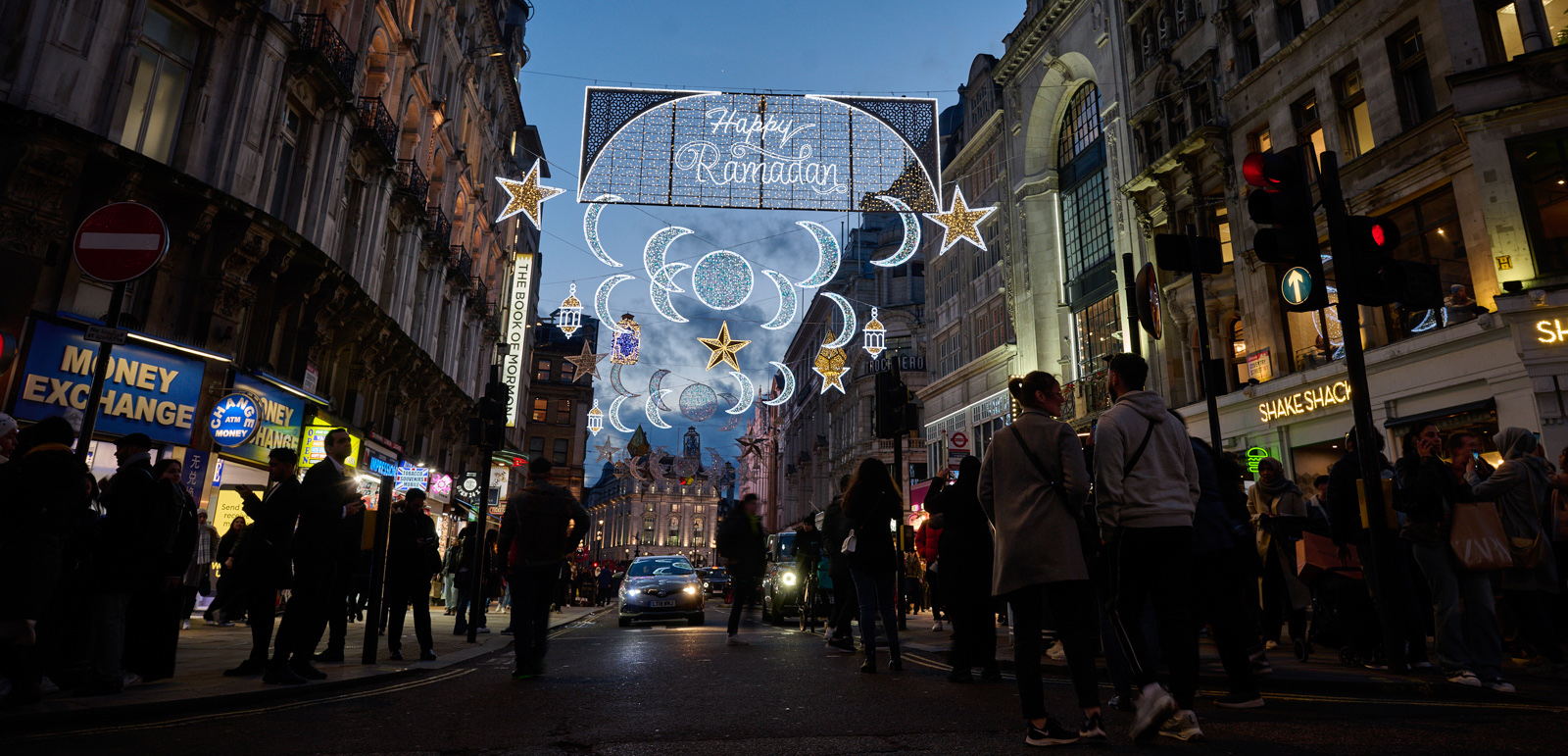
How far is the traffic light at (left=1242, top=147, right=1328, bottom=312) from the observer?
256 inches

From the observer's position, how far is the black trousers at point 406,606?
27.3 ft

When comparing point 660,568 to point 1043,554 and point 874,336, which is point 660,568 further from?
point 874,336

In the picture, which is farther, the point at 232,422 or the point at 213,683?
the point at 232,422

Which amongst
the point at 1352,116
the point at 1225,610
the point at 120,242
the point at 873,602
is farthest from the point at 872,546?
the point at 1352,116

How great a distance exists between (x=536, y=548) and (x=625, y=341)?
1925 cm

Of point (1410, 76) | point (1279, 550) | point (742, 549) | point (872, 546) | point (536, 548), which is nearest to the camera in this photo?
point (536, 548)

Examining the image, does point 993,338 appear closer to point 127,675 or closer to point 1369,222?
point 1369,222

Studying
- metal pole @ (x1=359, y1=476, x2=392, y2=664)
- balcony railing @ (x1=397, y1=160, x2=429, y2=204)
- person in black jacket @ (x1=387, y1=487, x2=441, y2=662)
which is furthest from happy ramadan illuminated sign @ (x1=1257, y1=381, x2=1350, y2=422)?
balcony railing @ (x1=397, y1=160, x2=429, y2=204)

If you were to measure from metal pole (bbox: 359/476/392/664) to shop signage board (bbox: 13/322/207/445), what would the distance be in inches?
206

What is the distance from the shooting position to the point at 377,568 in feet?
26.4

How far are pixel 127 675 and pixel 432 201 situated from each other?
22.9 m

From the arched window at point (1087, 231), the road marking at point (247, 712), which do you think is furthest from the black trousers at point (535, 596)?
the arched window at point (1087, 231)

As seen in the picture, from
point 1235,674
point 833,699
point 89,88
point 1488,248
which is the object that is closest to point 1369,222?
point 1235,674

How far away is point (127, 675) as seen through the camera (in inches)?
221
